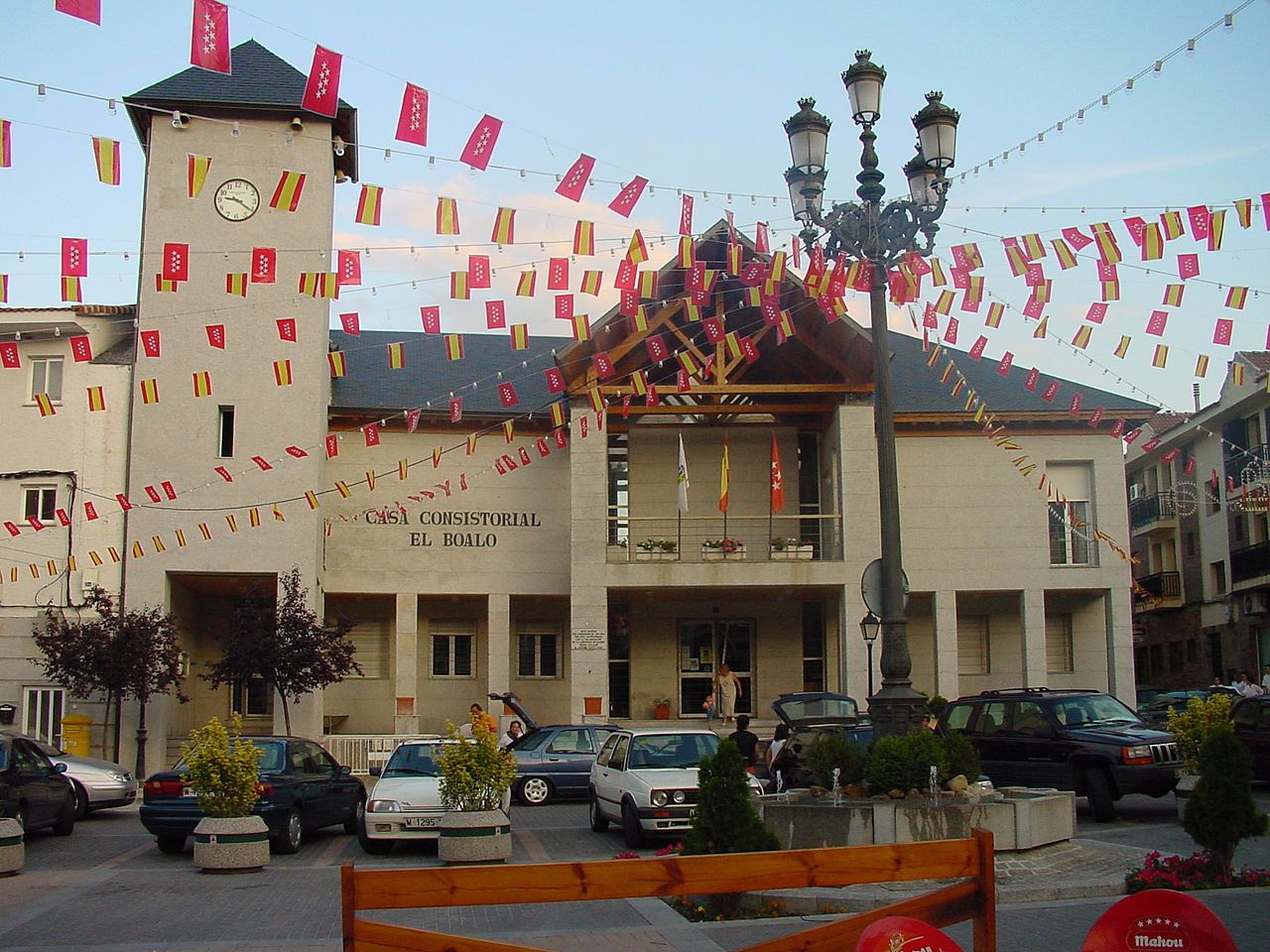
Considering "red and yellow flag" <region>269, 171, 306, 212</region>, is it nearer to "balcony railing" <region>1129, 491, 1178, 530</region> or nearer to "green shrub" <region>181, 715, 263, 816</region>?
"green shrub" <region>181, 715, 263, 816</region>

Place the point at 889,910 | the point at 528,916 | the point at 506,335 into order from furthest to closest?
the point at 506,335 < the point at 528,916 < the point at 889,910

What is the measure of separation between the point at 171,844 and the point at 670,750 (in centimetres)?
643

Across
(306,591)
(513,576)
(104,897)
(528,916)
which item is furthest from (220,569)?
(528,916)

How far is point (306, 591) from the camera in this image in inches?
1119

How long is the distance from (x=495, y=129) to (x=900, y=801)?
302 inches

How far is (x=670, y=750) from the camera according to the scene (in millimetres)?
17812

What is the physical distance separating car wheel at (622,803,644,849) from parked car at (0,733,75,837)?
7.34 metres

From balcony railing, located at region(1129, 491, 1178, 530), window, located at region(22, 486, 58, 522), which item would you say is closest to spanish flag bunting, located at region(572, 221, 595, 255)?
Result: window, located at region(22, 486, 58, 522)

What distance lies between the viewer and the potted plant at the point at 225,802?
14844 mm

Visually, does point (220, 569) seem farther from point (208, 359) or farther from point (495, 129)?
point (495, 129)

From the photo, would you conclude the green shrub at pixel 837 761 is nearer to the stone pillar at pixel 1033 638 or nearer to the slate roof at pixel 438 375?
the slate roof at pixel 438 375

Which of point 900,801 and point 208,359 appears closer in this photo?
point 900,801

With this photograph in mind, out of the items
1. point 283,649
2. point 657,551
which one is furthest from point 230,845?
point 657,551

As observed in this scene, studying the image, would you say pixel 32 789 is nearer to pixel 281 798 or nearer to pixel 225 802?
pixel 281 798
